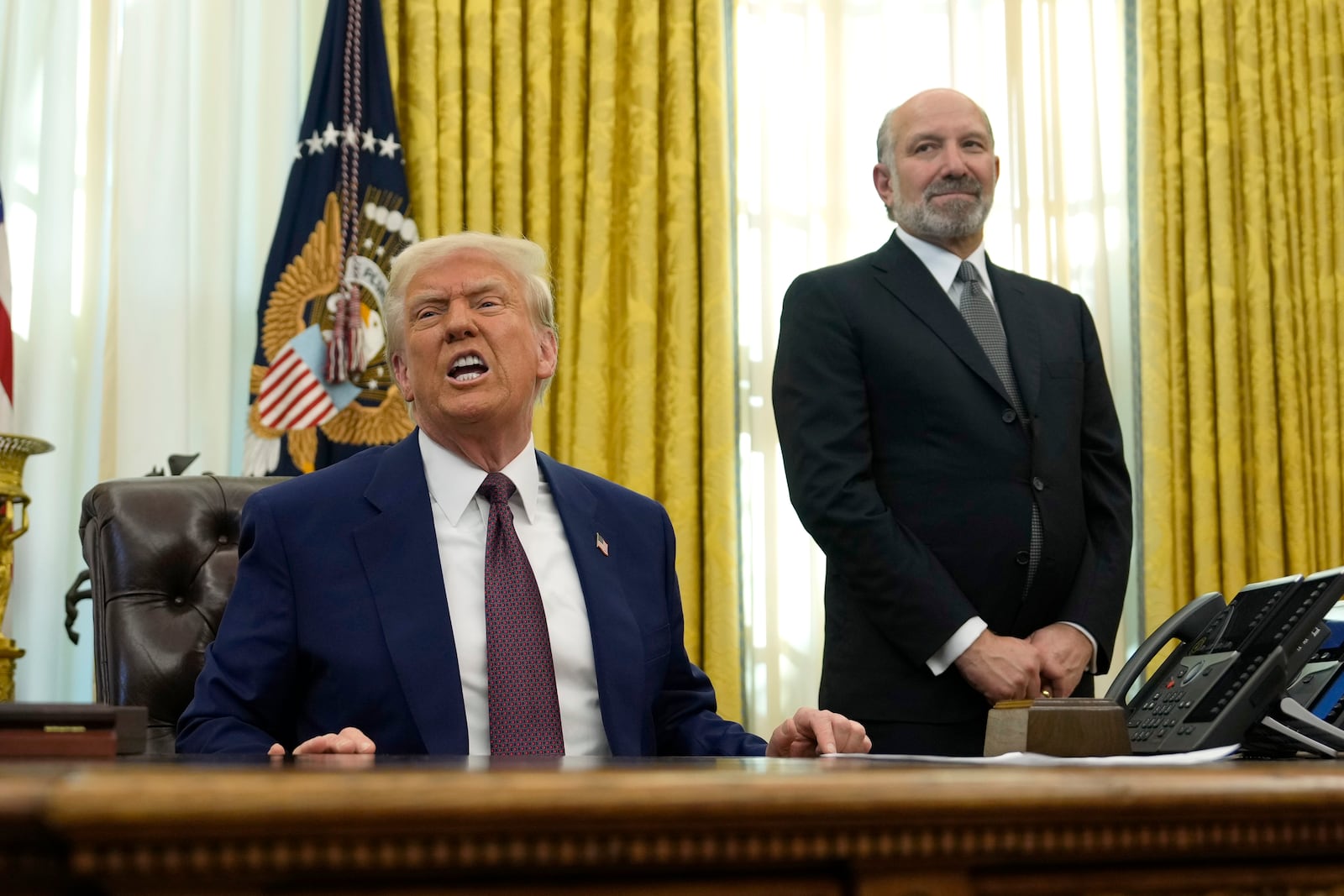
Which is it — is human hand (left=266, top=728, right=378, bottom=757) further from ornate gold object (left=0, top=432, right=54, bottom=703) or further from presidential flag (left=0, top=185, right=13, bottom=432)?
presidential flag (left=0, top=185, right=13, bottom=432)

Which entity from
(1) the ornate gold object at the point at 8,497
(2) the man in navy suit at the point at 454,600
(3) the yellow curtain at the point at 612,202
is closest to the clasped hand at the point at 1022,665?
(2) the man in navy suit at the point at 454,600

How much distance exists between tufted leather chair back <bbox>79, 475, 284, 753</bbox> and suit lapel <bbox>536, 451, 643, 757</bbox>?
612 millimetres

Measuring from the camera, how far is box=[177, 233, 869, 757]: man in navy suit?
1.65 meters

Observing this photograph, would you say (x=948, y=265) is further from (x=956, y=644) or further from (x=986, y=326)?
(x=956, y=644)

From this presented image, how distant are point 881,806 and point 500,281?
62.9 inches

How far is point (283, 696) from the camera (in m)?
1.69

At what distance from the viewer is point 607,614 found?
72.2 inches

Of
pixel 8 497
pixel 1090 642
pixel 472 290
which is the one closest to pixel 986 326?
pixel 1090 642

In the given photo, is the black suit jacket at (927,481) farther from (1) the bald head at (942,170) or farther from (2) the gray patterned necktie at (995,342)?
(1) the bald head at (942,170)

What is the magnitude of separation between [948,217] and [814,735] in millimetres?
1565

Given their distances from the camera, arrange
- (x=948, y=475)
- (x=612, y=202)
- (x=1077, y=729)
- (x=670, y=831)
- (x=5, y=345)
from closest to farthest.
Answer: (x=670, y=831), (x=1077, y=729), (x=948, y=475), (x=5, y=345), (x=612, y=202)

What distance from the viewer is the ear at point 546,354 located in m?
2.28

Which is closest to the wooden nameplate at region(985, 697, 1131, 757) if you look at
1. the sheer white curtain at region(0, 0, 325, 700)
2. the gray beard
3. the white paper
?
the white paper

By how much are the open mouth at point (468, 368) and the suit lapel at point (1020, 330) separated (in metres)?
1.05
